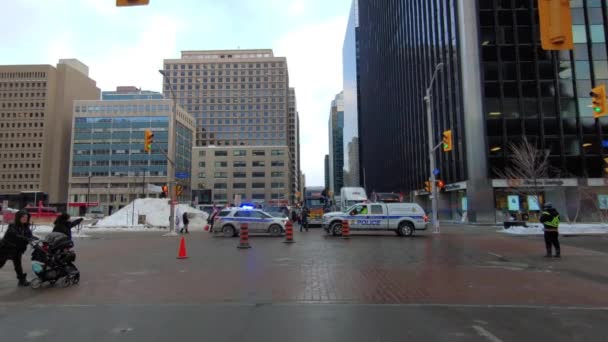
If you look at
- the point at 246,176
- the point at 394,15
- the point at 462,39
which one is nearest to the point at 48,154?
the point at 246,176

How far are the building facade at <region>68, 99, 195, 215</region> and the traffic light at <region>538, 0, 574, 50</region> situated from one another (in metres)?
117

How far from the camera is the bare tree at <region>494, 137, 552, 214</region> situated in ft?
107

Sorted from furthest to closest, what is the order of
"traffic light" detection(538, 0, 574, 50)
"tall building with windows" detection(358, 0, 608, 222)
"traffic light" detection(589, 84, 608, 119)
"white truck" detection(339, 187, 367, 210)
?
"tall building with windows" detection(358, 0, 608, 222) < "white truck" detection(339, 187, 367, 210) < "traffic light" detection(589, 84, 608, 119) < "traffic light" detection(538, 0, 574, 50)

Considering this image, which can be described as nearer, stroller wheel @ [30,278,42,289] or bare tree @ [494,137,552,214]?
stroller wheel @ [30,278,42,289]

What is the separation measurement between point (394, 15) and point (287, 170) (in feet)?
249

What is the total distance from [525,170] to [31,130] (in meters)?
139

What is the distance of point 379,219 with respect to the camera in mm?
23859

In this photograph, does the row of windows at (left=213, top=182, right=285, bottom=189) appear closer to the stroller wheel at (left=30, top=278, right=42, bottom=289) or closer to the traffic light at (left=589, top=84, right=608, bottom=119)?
the traffic light at (left=589, top=84, right=608, bottom=119)

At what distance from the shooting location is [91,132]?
121438 mm

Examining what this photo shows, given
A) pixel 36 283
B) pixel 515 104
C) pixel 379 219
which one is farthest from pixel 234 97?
pixel 36 283

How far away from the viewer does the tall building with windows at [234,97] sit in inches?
6083

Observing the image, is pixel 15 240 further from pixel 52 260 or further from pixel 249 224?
pixel 249 224

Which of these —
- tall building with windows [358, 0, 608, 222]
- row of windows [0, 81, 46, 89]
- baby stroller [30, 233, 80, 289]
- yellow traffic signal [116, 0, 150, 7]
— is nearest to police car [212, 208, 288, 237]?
baby stroller [30, 233, 80, 289]

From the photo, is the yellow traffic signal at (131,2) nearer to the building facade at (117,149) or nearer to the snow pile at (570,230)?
the snow pile at (570,230)
